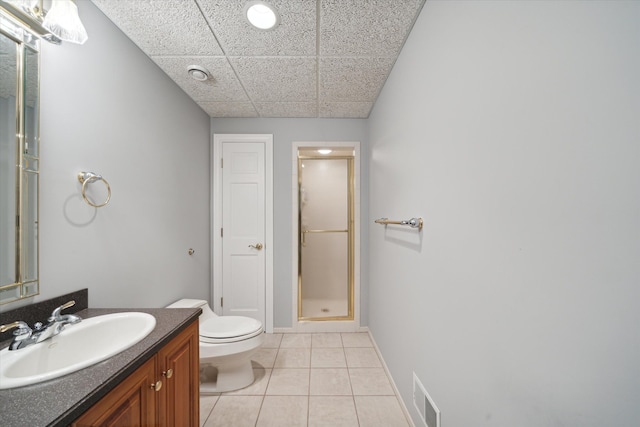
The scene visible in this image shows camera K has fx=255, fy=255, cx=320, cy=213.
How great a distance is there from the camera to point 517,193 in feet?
2.34

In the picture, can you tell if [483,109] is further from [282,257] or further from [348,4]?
[282,257]

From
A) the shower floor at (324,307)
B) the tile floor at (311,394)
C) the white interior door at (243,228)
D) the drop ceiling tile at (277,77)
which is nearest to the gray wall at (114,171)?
the white interior door at (243,228)

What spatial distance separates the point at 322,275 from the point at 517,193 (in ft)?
8.61

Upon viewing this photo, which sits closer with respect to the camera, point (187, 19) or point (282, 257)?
point (187, 19)

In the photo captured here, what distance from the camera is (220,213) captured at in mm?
2768

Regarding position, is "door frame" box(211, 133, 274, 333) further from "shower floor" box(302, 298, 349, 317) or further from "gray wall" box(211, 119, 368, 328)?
"shower floor" box(302, 298, 349, 317)

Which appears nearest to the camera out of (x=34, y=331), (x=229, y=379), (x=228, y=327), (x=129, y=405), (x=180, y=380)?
(x=129, y=405)

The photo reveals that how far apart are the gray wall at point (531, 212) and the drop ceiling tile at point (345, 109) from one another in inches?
46.6

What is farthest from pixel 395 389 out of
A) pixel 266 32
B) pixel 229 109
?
pixel 229 109

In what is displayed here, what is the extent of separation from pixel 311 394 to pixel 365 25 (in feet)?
7.87

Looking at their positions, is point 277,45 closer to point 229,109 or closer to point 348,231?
point 229,109

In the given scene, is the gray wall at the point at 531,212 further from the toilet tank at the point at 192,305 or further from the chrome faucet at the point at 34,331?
the toilet tank at the point at 192,305

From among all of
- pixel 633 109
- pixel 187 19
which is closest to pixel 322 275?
pixel 187 19

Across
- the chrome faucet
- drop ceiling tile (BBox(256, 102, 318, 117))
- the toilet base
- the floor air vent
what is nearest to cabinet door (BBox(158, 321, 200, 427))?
the chrome faucet
